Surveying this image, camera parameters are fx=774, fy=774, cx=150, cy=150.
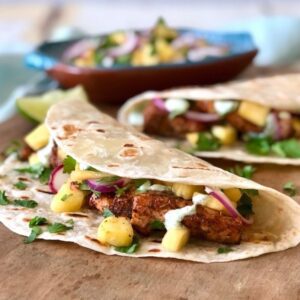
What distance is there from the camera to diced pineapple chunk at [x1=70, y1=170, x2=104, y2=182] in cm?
385

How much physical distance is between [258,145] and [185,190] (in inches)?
56.1

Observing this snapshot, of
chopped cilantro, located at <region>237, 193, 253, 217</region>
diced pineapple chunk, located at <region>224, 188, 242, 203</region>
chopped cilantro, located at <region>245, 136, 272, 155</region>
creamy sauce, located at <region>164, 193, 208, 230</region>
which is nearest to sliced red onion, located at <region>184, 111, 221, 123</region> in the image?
chopped cilantro, located at <region>245, 136, 272, 155</region>

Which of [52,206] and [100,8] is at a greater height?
[52,206]

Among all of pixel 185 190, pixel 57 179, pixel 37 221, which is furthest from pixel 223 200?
pixel 57 179

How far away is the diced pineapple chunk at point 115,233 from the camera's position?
11.5ft

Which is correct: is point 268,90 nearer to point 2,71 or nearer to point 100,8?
point 2,71

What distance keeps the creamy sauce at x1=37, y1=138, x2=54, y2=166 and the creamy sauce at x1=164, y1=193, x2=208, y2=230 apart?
3.65 ft

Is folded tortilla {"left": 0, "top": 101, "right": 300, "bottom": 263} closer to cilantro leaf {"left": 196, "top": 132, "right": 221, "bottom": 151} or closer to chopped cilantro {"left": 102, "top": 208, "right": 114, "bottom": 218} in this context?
chopped cilantro {"left": 102, "top": 208, "right": 114, "bottom": 218}

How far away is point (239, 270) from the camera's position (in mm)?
3318

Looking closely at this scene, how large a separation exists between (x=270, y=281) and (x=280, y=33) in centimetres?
437

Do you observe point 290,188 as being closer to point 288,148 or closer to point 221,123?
point 288,148

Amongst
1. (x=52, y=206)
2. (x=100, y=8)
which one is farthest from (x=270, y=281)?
(x=100, y=8)

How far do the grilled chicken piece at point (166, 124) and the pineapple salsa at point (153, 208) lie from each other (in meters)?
1.46

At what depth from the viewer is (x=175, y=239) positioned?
3.48m
